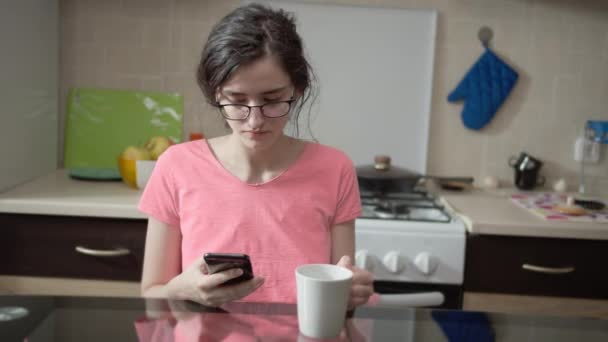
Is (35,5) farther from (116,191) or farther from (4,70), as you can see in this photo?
(116,191)

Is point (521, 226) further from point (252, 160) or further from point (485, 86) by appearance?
point (252, 160)

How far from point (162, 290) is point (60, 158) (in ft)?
4.71

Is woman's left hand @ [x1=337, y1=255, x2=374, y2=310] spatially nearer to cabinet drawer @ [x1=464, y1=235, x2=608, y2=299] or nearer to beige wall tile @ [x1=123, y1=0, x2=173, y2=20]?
cabinet drawer @ [x1=464, y1=235, x2=608, y2=299]

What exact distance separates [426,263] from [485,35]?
1.04 m

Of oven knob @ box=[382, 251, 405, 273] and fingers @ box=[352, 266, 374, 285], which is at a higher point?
fingers @ box=[352, 266, 374, 285]

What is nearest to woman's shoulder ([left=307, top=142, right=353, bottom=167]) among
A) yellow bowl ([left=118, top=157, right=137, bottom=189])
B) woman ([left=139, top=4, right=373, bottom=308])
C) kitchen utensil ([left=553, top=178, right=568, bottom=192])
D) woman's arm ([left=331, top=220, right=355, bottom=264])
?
woman ([left=139, top=4, right=373, bottom=308])

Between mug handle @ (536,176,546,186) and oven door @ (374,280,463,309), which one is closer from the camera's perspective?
oven door @ (374,280,463,309)

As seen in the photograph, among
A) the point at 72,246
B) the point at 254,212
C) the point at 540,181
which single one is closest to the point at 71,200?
the point at 72,246

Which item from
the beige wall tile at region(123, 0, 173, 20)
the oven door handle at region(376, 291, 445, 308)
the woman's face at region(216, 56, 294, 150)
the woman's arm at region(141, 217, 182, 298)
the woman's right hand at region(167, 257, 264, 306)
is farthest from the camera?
the beige wall tile at region(123, 0, 173, 20)

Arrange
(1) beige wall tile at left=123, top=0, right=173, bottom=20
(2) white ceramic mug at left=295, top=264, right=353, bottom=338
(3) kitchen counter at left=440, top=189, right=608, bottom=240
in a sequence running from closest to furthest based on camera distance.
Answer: (2) white ceramic mug at left=295, top=264, right=353, bottom=338, (3) kitchen counter at left=440, top=189, right=608, bottom=240, (1) beige wall tile at left=123, top=0, right=173, bottom=20

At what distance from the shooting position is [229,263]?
32.8 inches

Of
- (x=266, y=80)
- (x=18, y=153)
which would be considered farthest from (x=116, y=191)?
(x=266, y=80)

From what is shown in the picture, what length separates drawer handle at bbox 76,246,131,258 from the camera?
1.79 metres

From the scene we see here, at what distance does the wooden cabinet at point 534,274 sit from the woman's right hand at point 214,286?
1073mm
